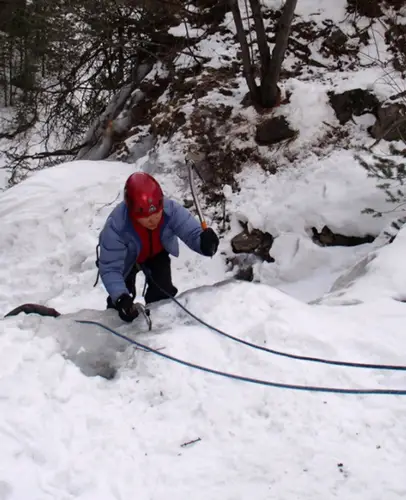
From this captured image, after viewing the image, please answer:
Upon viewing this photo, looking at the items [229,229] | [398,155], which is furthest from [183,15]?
[398,155]

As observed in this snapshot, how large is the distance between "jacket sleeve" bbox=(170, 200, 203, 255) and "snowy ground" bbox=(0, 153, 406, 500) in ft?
1.19

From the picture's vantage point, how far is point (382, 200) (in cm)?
518

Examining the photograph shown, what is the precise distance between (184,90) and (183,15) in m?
1.70

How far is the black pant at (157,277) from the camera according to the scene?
141 inches

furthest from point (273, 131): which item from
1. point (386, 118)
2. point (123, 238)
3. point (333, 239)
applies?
Answer: point (123, 238)

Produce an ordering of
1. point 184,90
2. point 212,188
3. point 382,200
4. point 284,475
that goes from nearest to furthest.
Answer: point 284,475 < point 382,200 < point 212,188 < point 184,90

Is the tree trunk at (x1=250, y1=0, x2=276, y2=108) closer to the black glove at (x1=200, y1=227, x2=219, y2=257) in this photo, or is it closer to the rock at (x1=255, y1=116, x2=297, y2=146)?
the rock at (x1=255, y1=116, x2=297, y2=146)

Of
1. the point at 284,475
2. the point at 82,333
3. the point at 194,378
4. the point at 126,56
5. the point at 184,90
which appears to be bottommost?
the point at 284,475

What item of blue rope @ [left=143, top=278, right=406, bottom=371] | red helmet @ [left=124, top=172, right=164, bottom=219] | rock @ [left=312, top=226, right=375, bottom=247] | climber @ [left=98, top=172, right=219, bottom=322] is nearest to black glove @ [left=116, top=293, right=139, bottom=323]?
climber @ [left=98, top=172, right=219, bottom=322]

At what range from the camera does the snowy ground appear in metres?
1.94

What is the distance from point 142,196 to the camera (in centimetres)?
284

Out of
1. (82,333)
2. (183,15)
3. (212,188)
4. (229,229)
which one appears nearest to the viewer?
(82,333)

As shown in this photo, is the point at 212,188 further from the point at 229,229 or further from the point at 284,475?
the point at 284,475

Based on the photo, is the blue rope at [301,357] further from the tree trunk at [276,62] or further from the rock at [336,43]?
the rock at [336,43]
